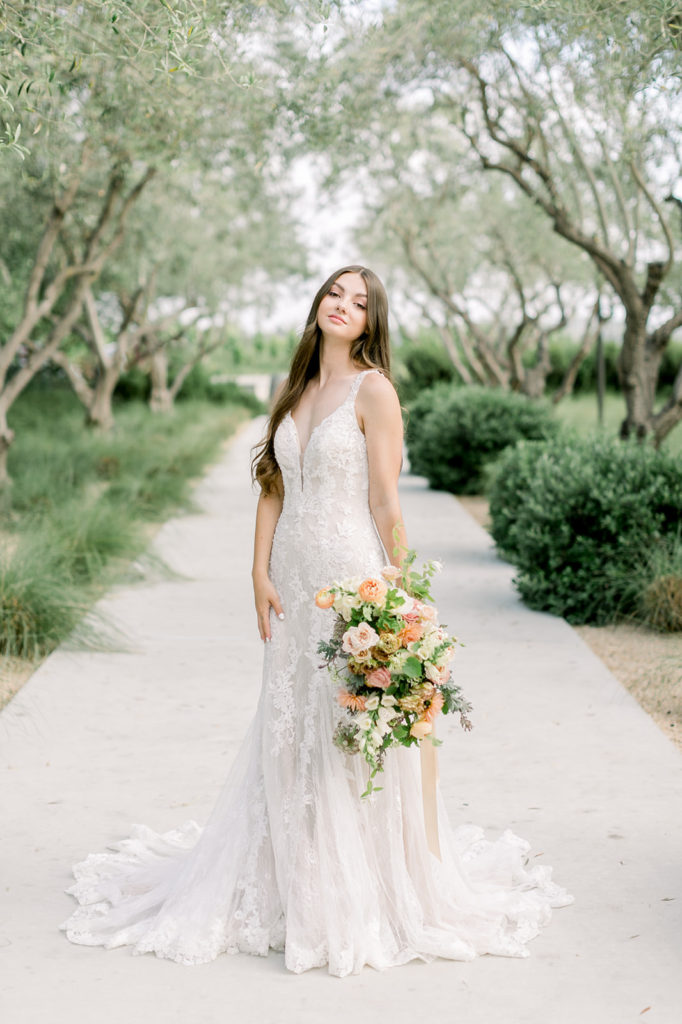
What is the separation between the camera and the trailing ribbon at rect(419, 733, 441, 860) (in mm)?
3934

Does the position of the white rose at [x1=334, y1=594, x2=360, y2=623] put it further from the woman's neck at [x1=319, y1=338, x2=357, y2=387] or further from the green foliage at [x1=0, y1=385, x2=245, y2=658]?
the green foliage at [x1=0, y1=385, x2=245, y2=658]

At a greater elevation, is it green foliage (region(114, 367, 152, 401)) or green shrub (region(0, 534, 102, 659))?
green foliage (region(114, 367, 152, 401))

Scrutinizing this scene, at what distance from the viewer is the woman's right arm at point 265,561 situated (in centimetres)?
406

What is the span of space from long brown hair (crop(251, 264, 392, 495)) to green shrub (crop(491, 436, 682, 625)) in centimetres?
490

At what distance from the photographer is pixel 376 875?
12.6ft

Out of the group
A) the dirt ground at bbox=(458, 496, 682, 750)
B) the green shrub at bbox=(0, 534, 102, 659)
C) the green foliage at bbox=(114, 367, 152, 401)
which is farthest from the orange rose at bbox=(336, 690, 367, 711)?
the green foliage at bbox=(114, 367, 152, 401)

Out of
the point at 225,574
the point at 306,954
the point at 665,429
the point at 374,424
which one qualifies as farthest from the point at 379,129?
the point at 306,954

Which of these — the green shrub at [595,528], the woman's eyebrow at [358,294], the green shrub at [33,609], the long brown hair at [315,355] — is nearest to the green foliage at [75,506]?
the green shrub at [33,609]

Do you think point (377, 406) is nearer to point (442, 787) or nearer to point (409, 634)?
point (409, 634)

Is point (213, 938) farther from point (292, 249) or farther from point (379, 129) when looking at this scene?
point (292, 249)

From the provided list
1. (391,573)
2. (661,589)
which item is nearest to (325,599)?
(391,573)

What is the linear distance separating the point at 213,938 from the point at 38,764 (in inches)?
86.7

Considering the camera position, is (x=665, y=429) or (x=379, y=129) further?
(x=379, y=129)

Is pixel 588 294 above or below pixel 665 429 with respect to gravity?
above
